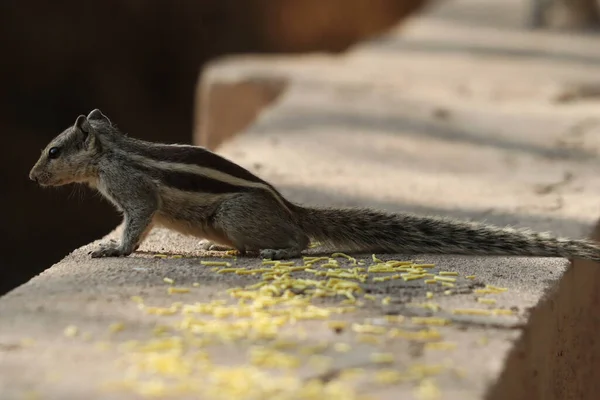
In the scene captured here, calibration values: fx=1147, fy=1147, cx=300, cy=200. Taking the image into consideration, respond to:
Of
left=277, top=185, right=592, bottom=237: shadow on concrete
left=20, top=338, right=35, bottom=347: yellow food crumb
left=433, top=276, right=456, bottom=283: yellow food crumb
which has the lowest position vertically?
left=20, top=338, right=35, bottom=347: yellow food crumb

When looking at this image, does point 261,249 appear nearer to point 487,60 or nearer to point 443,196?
point 443,196

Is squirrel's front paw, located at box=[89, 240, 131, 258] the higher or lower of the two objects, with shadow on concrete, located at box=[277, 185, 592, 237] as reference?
lower

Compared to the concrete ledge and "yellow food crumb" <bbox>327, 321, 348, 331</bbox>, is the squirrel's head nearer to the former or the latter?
"yellow food crumb" <bbox>327, 321, 348, 331</bbox>

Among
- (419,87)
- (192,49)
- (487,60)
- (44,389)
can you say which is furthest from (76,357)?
(192,49)

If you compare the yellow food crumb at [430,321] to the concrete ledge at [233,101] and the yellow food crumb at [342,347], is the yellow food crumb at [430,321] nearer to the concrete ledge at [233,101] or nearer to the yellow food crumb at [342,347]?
the yellow food crumb at [342,347]

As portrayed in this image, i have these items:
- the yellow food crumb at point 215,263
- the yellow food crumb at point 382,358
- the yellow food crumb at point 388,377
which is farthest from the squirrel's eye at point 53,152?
the yellow food crumb at point 388,377

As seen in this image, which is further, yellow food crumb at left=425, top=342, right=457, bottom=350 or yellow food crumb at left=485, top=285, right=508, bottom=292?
yellow food crumb at left=485, top=285, right=508, bottom=292

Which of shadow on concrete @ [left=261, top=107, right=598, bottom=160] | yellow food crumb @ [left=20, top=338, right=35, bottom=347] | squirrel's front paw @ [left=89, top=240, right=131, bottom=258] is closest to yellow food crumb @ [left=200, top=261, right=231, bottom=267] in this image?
squirrel's front paw @ [left=89, top=240, right=131, bottom=258]

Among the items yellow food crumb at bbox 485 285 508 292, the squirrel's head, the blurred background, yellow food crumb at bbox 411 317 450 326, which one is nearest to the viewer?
yellow food crumb at bbox 411 317 450 326
